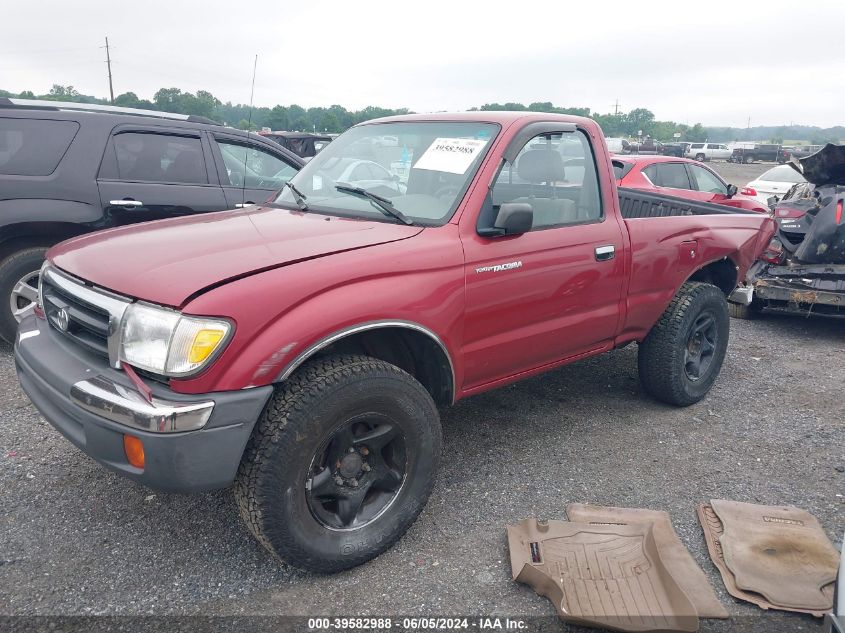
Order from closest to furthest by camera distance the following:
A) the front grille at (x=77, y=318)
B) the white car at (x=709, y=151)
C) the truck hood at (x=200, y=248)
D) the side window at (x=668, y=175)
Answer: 1. the truck hood at (x=200, y=248)
2. the front grille at (x=77, y=318)
3. the side window at (x=668, y=175)
4. the white car at (x=709, y=151)

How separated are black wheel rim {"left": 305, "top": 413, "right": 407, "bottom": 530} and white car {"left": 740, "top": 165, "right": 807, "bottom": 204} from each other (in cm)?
1305

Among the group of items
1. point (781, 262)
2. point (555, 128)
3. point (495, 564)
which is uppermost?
point (555, 128)

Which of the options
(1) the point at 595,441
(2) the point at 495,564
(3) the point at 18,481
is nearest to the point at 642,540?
(2) the point at 495,564

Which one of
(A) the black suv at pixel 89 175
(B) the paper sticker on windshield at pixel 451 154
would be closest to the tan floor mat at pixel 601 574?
(B) the paper sticker on windshield at pixel 451 154

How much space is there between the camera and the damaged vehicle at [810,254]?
6.41 m

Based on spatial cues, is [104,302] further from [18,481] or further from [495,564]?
[495,564]

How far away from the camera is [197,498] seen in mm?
3361

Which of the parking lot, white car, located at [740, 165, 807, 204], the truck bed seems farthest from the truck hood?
white car, located at [740, 165, 807, 204]

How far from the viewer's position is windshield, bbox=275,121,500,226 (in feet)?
10.9

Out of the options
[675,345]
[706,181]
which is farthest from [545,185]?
[706,181]

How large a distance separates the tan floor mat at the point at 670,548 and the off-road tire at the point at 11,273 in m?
4.29

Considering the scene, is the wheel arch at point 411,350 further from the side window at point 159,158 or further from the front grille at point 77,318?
the side window at point 159,158

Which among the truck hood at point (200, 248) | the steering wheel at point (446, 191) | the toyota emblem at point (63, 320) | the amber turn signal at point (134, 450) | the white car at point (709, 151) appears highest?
the white car at point (709, 151)

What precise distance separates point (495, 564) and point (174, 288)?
176 cm
